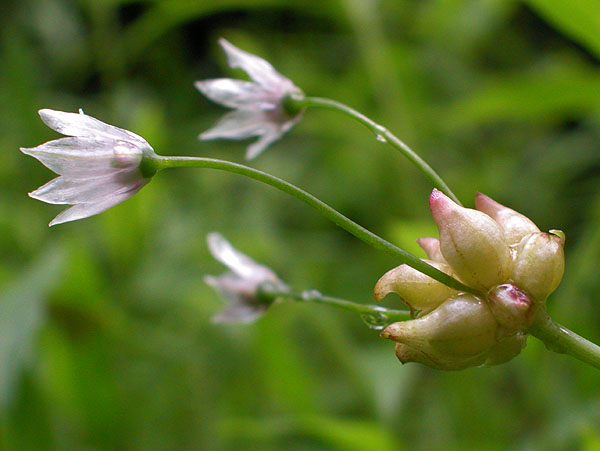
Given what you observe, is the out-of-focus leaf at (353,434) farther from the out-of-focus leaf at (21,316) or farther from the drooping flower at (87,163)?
the drooping flower at (87,163)

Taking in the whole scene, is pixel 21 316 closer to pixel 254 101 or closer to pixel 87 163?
pixel 254 101

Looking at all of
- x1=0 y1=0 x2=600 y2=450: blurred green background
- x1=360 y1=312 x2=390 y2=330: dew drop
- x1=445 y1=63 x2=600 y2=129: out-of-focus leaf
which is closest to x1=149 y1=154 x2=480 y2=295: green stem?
x1=360 y1=312 x2=390 y2=330: dew drop

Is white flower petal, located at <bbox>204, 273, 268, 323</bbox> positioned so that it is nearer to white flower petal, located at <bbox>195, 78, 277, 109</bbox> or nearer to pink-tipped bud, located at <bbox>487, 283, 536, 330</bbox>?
white flower petal, located at <bbox>195, 78, 277, 109</bbox>

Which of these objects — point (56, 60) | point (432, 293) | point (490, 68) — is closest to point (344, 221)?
point (432, 293)

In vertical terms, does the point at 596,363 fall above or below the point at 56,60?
below

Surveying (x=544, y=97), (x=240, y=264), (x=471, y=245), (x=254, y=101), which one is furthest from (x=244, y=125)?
(x=544, y=97)

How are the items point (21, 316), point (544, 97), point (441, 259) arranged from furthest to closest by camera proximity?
point (544, 97) → point (21, 316) → point (441, 259)

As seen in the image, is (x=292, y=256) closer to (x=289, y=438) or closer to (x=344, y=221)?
(x=289, y=438)
